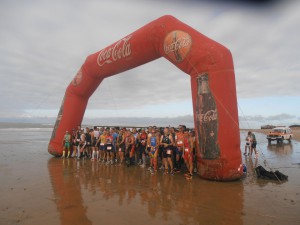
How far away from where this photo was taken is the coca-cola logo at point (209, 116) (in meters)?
6.26

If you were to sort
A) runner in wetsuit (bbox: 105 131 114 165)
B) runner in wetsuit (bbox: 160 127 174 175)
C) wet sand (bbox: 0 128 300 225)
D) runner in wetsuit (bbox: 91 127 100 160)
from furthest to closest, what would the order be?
runner in wetsuit (bbox: 91 127 100 160)
runner in wetsuit (bbox: 105 131 114 165)
runner in wetsuit (bbox: 160 127 174 175)
wet sand (bbox: 0 128 300 225)

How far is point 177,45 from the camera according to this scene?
22.5 feet

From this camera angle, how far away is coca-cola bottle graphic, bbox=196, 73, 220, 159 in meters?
6.26

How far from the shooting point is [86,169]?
26.8 ft

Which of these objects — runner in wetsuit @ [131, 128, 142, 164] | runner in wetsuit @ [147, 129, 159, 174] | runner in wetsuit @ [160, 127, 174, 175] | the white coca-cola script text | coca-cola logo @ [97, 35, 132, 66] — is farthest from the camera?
runner in wetsuit @ [131, 128, 142, 164]

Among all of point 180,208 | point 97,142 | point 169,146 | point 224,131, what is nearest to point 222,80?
point 224,131

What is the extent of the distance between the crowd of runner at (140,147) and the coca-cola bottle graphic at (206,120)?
30.4 inches

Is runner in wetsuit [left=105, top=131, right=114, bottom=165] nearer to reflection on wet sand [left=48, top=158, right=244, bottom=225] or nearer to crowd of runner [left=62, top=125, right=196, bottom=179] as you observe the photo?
crowd of runner [left=62, top=125, right=196, bottom=179]

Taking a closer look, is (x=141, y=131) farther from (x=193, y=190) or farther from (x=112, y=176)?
(x=193, y=190)

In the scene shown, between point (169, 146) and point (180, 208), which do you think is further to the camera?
point (169, 146)

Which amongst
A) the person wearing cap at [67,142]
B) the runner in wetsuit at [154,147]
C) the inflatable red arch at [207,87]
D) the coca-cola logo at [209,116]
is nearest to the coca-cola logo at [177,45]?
the inflatable red arch at [207,87]

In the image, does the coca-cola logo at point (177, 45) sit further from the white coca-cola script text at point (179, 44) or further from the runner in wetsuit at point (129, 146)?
the runner in wetsuit at point (129, 146)

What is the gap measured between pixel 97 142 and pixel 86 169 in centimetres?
207

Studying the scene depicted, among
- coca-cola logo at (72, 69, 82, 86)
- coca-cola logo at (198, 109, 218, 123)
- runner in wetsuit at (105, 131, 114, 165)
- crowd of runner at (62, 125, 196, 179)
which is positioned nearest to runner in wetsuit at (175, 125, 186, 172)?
crowd of runner at (62, 125, 196, 179)
